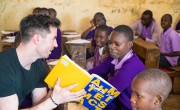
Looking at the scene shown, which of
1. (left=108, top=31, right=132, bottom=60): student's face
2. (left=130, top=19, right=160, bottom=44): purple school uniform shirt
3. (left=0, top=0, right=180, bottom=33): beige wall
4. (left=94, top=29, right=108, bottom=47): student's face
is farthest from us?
(left=0, top=0, right=180, bottom=33): beige wall

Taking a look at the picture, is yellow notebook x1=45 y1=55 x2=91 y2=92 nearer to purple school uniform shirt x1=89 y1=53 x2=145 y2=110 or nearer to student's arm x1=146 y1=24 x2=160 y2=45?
purple school uniform shirt x1=89 y1=53 x2=145 y2=110

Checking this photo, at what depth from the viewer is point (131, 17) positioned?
5.26 meters

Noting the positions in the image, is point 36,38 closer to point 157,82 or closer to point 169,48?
point 157,82

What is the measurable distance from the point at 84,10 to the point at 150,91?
13.0ft

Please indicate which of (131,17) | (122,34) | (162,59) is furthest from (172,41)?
(122,34)

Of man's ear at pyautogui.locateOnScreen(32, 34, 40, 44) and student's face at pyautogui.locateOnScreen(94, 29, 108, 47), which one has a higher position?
man's ear at pyautogui.locateOnScreen(32, 34, 40, 44)

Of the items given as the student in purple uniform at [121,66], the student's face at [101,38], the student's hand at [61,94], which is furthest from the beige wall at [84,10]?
the student's hand at [61,94]

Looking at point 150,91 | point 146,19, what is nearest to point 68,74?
point 150,91

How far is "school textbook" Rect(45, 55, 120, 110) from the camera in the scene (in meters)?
1.47

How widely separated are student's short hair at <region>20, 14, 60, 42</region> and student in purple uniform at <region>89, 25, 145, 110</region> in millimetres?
571

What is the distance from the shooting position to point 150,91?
1.34 m

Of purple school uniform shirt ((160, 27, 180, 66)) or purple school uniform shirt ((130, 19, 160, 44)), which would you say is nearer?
purple school uniform shirt ((160, 27, 180, 66))

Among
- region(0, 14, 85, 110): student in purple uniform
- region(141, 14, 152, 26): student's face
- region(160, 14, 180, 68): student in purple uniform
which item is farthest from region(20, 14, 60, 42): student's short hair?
region(141, 14, 152, 26): student's face

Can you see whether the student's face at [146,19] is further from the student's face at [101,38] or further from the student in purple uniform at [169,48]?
the student's face at [101,38]
